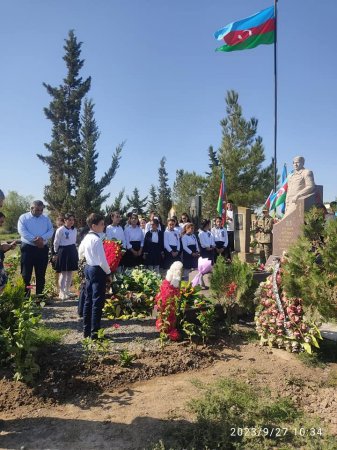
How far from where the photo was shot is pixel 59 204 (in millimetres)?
21406

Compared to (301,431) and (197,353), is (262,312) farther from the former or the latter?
(301,431)

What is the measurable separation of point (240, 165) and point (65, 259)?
22.5 metres

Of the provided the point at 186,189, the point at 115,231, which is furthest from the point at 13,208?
the point at 115,231

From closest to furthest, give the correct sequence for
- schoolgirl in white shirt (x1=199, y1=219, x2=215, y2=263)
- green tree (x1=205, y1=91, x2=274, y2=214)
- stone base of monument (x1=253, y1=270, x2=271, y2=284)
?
1. stone base of monument (x1=253, y1=270, x2=271, y2=284)
2. schoolgirl in white shirt (x1=199, y1=219, x2=215, y2=263)
3. green tree (x1=205, y1=91, x2=274, y2=214)

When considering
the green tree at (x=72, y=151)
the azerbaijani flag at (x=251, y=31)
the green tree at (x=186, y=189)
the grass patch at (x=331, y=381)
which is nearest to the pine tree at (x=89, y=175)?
the green tree at (x=72, y=151)

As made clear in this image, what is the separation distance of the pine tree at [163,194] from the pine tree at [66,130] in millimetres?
19175

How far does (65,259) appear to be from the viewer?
7.27 m

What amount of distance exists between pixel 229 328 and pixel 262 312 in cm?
63

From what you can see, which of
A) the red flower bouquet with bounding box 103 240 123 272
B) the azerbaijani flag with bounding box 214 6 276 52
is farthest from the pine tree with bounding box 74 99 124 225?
the red flower bouquet with bounding box 103 240 123 272

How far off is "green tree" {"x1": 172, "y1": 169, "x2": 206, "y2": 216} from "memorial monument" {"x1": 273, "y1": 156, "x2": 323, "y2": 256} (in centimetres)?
1735

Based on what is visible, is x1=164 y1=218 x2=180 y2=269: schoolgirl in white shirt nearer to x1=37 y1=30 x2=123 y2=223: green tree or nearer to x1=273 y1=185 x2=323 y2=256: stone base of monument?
x1=273 y1=185 x2=323 y2=256: stone base of monument

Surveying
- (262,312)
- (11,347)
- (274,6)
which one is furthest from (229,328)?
(274,6)
